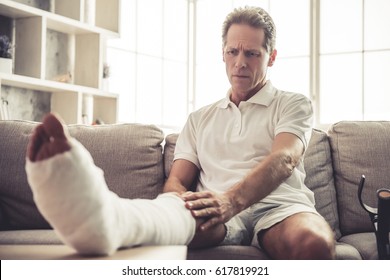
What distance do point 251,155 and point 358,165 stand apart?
414mm

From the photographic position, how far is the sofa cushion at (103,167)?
1.76 metres

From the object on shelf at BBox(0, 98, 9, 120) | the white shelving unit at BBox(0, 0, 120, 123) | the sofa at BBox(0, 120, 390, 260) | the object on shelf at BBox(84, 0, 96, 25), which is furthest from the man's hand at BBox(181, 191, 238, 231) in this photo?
the object on shelf at BBox(84, 0, 96, 25)

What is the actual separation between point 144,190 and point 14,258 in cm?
88

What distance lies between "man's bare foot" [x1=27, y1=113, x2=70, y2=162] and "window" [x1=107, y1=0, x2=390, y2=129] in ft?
10.2

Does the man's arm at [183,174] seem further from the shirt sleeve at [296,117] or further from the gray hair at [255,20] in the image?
the gray hair at [255,20]

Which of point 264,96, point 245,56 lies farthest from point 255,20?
point 264,96

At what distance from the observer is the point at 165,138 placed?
1896 millimetres

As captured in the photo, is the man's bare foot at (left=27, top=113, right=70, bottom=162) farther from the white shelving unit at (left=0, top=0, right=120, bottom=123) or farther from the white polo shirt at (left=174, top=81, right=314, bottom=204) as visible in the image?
the white shelving unit at (left=0, top=0, right=120, bottom=123)

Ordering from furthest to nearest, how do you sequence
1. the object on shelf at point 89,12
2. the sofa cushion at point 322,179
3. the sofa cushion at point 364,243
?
the object on shelf at point 89,12 → the sofa cushion at point 322,179 → the sofa cushion at point 364,243

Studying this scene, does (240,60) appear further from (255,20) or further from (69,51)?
(69,51)

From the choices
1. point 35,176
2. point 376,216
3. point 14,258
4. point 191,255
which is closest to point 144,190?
point 191,255

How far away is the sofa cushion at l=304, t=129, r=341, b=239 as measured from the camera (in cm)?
169

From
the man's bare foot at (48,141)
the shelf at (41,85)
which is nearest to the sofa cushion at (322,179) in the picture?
the man's bare foot at (48,141)
